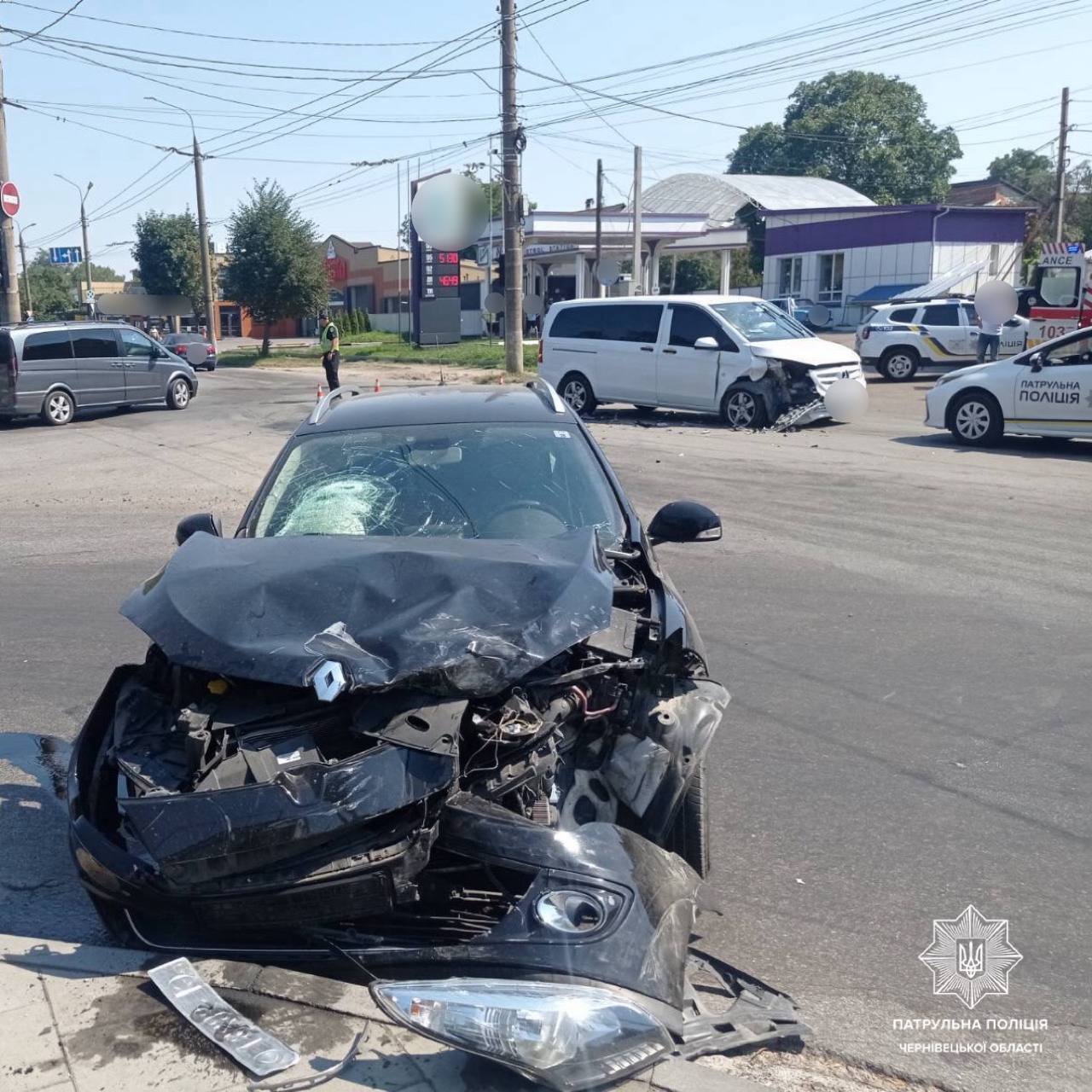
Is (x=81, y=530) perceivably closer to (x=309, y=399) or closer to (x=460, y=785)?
(x=460, y=785)

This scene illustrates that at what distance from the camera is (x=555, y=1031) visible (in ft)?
8.77

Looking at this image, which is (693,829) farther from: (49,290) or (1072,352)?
(49,290)

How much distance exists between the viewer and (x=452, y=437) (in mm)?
5246

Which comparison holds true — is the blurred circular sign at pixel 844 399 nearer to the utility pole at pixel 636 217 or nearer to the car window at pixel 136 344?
the car window at pixel 136 344

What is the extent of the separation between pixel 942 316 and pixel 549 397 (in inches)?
912

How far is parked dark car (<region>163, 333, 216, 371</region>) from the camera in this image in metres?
40.5

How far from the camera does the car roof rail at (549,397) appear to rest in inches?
223

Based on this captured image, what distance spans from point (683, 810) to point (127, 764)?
1.82m

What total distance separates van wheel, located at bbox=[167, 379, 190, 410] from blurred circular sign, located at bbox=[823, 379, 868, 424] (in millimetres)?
A: 14349

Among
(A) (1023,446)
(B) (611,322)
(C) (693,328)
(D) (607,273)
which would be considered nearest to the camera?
(A) (1023,446)

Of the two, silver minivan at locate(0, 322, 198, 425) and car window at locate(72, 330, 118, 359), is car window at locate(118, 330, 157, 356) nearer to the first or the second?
silver minivan at locate(0, 322, 198, 425)

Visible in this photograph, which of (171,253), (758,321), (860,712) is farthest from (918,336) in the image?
(171,253)

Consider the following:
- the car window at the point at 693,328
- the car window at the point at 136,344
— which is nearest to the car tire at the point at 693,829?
the car window at the point at 693,328

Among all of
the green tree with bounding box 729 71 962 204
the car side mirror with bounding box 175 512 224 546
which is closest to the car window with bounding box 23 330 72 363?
the car side mirror with bounding box 175 512 224 546
